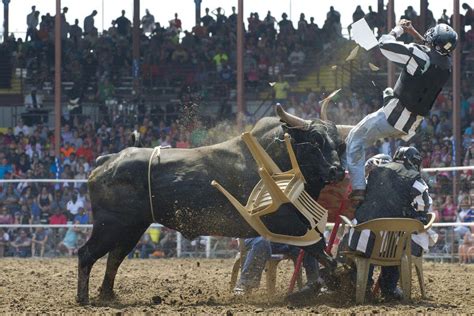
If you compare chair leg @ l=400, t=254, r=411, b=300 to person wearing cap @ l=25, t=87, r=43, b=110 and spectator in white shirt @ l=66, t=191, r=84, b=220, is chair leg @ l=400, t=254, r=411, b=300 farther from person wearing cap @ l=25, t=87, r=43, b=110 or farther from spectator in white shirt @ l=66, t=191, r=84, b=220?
person wearing cap @ l=25, t=87, r=43, b=110

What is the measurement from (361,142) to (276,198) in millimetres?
933

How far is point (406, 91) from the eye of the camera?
32.9 ft

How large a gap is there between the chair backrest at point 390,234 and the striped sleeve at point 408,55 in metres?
1.34

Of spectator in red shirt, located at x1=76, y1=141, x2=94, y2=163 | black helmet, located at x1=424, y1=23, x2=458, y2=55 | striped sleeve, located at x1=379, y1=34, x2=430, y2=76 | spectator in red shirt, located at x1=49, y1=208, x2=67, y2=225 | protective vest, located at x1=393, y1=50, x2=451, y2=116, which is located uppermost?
black helmet, located at x1=424, y1=23, x2=458, y2=55

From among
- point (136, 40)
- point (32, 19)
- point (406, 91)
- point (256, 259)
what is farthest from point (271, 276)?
point (32, 19)

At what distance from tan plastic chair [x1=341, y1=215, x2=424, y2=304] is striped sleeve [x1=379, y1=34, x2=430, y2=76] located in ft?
4.43

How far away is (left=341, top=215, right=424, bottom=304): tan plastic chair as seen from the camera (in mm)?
9648

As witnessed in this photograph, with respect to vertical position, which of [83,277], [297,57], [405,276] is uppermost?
[297,57]

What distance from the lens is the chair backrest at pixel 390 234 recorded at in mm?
9641

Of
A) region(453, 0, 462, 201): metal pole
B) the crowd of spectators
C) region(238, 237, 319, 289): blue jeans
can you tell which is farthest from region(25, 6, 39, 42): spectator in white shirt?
region(238, 237, 319, 289): blue jeans

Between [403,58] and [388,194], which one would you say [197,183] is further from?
[403,58]

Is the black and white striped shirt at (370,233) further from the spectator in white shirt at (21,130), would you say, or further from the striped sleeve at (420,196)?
the spectator in white shirt at (21,130)

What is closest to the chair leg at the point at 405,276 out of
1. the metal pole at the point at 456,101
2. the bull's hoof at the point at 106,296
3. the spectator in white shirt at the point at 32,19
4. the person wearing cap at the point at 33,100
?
the bull's hoof at the point at 106,296

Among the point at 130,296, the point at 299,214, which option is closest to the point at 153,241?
the point at 130,296
